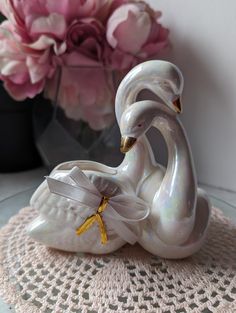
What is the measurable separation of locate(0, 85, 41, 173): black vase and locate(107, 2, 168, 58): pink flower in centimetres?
22

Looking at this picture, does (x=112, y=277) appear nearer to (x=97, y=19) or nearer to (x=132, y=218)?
(x=132, y=218)

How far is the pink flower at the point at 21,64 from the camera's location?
648mm

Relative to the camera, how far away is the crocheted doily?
0.42 m

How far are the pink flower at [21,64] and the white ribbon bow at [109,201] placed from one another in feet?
0.82

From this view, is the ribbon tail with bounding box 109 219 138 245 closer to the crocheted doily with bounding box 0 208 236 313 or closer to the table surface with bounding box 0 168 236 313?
the crocheted doily with bounding box 0 208 236 313

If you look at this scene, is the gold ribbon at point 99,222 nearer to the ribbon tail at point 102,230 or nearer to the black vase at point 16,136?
the ribbon tail at point 102,230

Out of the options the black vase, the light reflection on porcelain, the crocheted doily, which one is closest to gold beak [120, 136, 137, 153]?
the light reflection on porcelain

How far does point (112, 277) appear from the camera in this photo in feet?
1.50

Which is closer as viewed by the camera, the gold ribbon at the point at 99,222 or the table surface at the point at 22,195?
the gold ribbon at the point at 99,222

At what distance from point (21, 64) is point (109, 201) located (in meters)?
0.31

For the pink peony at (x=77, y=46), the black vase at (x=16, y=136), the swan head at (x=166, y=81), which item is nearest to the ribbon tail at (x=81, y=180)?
the swan head at (x=166, y=81)

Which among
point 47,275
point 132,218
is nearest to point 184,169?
point 132,218

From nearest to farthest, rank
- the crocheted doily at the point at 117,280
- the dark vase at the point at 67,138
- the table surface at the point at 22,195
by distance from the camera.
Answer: the crocheted doily at the point at 117,280 < the table surface at the point at 22,195 < the dark vase at the point at 67,138

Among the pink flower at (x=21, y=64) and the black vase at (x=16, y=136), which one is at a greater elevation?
the pink flower at (x=21, y=64)
